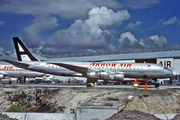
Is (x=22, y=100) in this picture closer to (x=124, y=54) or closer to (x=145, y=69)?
(x=145, y=69)

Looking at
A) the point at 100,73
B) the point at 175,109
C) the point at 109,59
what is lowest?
the point at 175,109

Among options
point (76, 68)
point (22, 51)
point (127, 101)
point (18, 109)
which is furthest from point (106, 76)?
point (22, 51)

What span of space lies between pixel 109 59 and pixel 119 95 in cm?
4628

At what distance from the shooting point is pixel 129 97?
17.8 metres

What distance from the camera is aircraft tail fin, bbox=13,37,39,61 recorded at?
47.5m

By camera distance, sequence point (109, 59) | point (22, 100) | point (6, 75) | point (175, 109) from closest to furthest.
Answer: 1. point (175, 109)
2. point (22, 100)
3. point (6, 75)
4. point (109, 59)

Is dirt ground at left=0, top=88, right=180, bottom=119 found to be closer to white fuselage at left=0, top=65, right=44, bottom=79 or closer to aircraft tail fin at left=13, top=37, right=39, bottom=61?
aircraft tail fin at left=13, top=37, right=39, bottom=61

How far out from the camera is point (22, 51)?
4784 cm

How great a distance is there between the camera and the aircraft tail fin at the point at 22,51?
156 feet

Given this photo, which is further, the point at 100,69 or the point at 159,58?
the point at 159,58

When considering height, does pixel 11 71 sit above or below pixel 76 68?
below

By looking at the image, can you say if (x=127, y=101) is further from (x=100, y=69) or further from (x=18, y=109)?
(x=100, y=69)

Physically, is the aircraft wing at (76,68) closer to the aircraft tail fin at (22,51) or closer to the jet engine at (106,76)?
the jet engine at (106,76)

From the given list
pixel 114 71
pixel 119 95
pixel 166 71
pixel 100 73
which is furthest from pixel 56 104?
pixel 166 71
